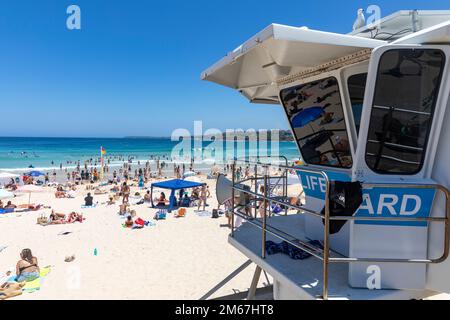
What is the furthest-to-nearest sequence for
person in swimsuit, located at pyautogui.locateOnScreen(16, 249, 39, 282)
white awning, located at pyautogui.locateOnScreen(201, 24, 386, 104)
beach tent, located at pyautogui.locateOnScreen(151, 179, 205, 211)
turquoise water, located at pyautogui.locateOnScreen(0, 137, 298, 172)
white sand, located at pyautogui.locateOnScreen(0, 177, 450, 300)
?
turquoise water, located at pyautogui.locateOnScreen(0, 137, 298, 172) < beach tent, located at pyautogui.locateOnScreen(151, 179, 205, 211) < person in swimsuit, located at pyautogui.locateOnScreen(16, 249, 39, 282) < white sand, located at pyautogui.locateOnScreen(0, 177, 450, 300) < white awning, located at pyautogui.locateOnScreen(201, 24, 386, 104)

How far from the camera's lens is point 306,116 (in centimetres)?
502

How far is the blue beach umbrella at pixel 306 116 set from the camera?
4746mm

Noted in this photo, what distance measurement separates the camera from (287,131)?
222 inches

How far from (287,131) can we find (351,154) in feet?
4.99

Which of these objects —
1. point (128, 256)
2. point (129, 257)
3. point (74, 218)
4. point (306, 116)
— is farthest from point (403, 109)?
point (74, 218)

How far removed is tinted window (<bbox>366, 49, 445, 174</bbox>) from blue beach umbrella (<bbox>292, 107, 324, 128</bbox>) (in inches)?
54.1

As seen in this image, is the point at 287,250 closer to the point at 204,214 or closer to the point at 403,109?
the point at 403,109

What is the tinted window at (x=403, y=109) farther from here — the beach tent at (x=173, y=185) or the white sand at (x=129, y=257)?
the beach tent at (x=173, y=185)

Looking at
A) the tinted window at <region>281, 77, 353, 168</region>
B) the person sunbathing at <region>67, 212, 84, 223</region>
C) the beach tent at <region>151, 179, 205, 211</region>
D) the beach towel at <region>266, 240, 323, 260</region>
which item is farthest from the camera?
the beach tent at <region>151, 179, 205, 211</region>

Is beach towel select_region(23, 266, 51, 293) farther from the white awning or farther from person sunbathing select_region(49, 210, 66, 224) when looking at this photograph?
the white awning

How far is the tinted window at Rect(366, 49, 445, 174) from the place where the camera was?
3146 mm

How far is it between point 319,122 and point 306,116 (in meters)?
0.30

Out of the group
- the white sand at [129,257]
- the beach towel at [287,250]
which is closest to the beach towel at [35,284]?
the white sand at [129,257]

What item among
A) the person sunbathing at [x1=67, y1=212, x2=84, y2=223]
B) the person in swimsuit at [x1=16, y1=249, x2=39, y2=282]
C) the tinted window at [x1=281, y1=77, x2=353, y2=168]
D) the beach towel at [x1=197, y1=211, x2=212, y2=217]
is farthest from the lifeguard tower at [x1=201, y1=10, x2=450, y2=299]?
the person sunbathing at [x1=67, y1=212, x2=84, y2=223]
